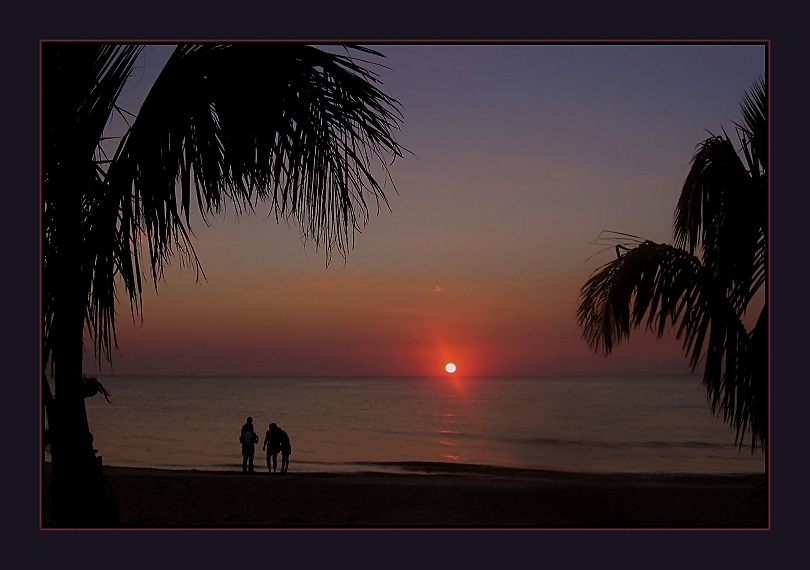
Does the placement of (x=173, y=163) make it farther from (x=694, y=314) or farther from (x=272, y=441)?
(x=272, y=441)

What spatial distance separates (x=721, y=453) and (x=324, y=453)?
9250 mm

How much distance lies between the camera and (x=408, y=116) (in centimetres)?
629

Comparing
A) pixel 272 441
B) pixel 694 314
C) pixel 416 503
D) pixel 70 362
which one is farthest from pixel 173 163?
pixel 272 441

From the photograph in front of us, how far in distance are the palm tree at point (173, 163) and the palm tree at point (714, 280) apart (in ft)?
6.71

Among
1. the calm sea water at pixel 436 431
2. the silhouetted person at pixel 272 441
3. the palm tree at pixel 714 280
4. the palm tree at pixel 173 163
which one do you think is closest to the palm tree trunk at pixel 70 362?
the palm tree at pixel 173 163

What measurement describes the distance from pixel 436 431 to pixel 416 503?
1706 cm

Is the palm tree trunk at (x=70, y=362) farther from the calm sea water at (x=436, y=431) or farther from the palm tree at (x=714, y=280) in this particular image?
the calm sea water at (x=436, y=431)

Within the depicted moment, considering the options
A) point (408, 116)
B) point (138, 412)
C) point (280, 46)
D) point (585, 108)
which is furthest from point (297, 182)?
point (138, 412)

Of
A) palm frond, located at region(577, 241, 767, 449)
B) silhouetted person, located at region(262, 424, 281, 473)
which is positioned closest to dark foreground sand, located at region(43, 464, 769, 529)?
silhouetted person, located at region(262, 424, 281, 473)

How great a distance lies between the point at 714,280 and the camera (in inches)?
191

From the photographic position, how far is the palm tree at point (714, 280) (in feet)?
15.9

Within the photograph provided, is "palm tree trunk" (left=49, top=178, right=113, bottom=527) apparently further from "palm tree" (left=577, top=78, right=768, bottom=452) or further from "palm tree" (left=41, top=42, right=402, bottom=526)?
"palm tree" (left=577, top=78, right=768, bottom=452)

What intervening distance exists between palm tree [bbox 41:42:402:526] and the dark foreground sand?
195 centimetres

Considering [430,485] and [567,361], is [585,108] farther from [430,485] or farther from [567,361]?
[430,485]
